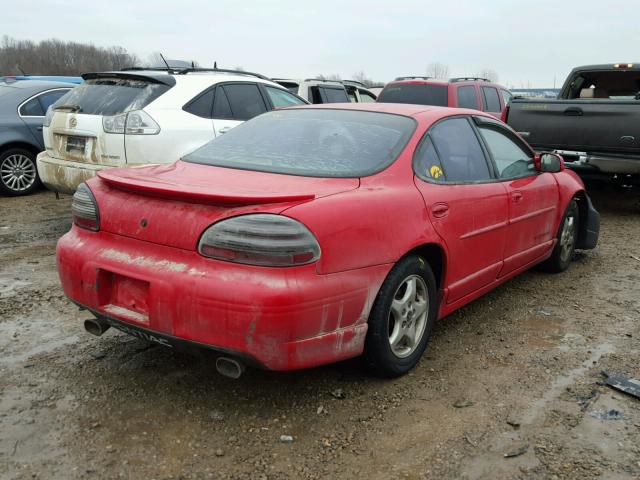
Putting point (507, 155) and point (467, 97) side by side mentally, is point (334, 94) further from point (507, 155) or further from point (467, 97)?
point (507, 155)

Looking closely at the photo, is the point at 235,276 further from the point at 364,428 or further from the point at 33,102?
the point at 33,102

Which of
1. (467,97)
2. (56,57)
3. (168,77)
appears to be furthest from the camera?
(56,57)

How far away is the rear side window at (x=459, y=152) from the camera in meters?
3.65

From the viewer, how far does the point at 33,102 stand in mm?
8633

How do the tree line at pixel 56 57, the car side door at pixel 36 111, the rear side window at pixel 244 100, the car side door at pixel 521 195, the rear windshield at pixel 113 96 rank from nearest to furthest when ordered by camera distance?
the car side door at pixel 521 195 < the rear windshield at pixel 113 96 < the rear side window at pixel 244 100 < the car side door at pixel 36 111 < the tree line at pixel 56 57

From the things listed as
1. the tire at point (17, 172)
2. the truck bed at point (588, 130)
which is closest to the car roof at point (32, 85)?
the tire at point (17, 172)

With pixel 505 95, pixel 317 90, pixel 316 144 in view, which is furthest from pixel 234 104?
pixel 505 95

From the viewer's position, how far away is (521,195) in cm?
426

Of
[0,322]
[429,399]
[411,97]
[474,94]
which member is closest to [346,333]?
[429,399]

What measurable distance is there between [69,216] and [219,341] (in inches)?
207

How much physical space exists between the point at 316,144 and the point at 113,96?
330cm

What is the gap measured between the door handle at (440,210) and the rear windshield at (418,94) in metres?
7.02

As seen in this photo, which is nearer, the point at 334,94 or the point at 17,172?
the point at 17,172

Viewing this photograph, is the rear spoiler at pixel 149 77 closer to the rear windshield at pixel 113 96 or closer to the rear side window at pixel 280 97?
the rear windshield at pixel 113 96
